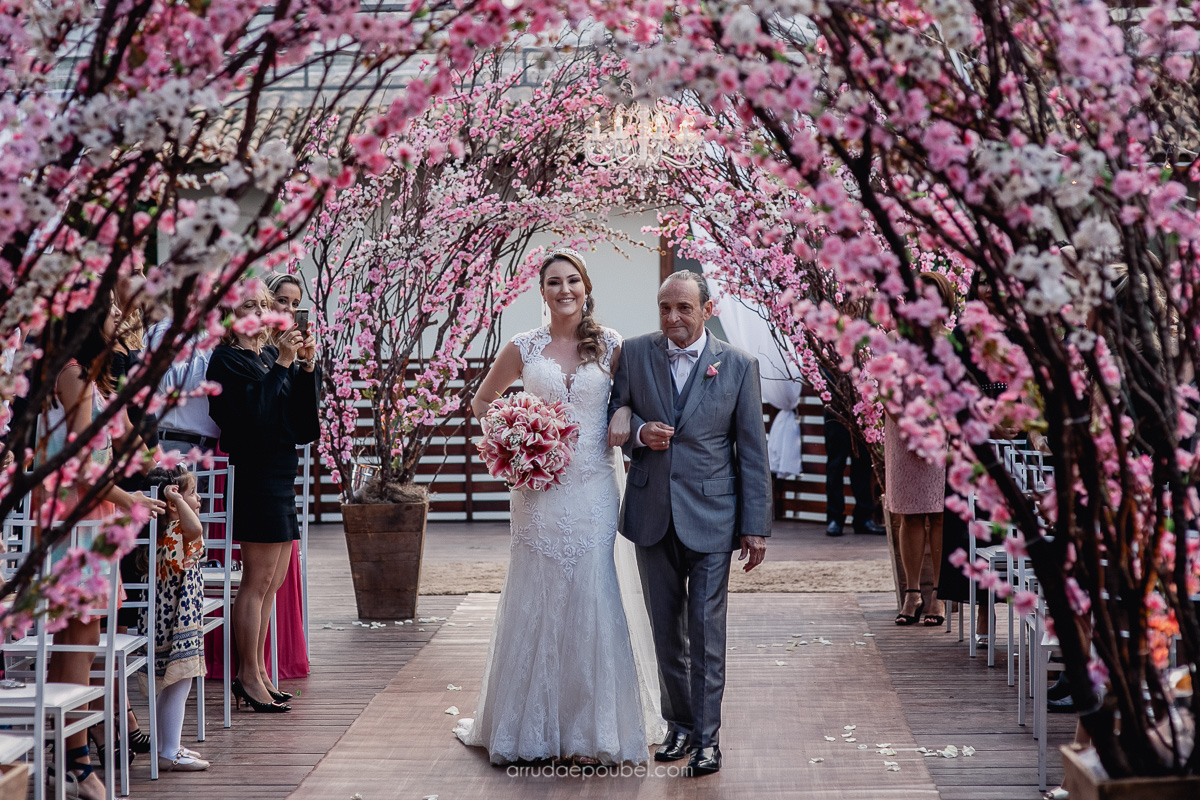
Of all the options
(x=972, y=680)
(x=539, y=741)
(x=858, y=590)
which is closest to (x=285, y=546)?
(x=539, y=741)

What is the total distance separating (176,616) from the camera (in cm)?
394

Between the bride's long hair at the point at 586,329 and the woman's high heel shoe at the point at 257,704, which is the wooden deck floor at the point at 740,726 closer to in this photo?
the woman's high heel shoe at the point at 257,704

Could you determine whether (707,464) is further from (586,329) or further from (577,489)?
(586,329)

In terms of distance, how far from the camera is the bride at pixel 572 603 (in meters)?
3.82

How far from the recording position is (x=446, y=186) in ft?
20.5

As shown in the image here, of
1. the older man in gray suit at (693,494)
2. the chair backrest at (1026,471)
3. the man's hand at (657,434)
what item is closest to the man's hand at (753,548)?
the older man in gray suit at (693,494)

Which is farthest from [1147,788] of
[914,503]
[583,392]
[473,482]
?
[473,482]

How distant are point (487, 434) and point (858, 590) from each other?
3928 mm

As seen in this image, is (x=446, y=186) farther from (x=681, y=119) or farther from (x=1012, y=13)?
(x=1012, y=13)

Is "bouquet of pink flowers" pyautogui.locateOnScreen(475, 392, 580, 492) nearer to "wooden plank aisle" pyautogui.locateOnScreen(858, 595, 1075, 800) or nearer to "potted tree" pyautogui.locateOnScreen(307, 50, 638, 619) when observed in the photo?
"wooden plank aisle" pyautogui.locateOnScreen(858, 595, 1075, 800)

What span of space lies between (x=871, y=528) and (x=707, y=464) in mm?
6713

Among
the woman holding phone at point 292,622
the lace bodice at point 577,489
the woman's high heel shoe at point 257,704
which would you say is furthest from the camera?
the woman holding phone at point 292,622

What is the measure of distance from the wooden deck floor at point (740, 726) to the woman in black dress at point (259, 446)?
0.40 meters

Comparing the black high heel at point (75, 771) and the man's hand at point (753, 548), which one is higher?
the man's hand at point (753, 548)
